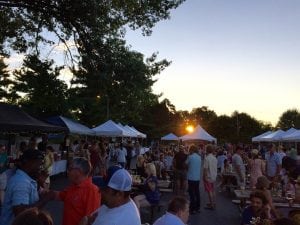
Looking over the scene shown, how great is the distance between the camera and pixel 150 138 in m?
82.9

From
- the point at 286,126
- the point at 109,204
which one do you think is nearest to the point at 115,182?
the point at 109,204

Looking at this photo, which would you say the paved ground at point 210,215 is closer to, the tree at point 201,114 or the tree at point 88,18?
the tree at point 88,18

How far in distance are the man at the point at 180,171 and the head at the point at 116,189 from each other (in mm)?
12161

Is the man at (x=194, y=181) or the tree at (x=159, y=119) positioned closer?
the man at (x=194, y=181)

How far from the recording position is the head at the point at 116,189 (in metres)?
3.21

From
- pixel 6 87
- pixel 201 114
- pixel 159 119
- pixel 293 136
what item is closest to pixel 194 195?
→ pixel 293 136

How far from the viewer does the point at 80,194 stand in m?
4.60

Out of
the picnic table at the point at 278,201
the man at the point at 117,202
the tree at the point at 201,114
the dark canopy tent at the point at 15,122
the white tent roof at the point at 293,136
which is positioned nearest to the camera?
the man at the point at 117,202

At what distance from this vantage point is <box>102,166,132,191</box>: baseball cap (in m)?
3.20

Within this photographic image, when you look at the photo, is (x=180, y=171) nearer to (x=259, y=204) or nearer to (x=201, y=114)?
(x=259, y=204)

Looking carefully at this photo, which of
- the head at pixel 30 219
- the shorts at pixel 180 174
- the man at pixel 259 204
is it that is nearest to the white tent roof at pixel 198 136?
the shorts at pixel 180 174

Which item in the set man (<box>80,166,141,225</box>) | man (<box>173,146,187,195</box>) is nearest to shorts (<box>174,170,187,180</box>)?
man (<box>173,146,187,195</box>)

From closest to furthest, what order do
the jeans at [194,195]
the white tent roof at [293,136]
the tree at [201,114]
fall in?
the jeans at [194,195]
the white tent roof at [293,136]
the tree at [201,114]

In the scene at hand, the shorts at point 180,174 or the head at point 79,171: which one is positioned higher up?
the head at point 79,171
